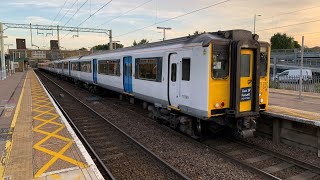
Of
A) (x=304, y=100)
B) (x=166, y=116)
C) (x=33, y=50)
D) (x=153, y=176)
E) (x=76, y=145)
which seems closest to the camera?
(x=153, y=176)

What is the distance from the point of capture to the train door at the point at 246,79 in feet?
28.9

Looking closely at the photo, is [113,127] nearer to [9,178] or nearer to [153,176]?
[153,176]

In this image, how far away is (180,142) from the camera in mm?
9617

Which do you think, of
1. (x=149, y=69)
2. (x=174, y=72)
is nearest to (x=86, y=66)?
(x=149, y=69)

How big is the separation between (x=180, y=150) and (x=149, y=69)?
4205 millimetres

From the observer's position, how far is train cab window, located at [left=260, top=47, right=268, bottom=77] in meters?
9.41

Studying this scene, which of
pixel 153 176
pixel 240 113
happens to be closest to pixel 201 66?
pixel 240 113

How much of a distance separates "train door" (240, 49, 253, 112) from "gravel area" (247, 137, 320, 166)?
56.3 inches

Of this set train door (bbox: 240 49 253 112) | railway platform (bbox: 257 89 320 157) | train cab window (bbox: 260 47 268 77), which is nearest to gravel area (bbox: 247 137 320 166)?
railway platform (bbox: 257 89 320 157)

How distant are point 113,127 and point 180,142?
3.24 meters

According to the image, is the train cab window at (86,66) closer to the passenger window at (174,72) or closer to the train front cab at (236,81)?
the passenger window at (174,72)

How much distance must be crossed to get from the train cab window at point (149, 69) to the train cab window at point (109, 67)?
2.97 metres

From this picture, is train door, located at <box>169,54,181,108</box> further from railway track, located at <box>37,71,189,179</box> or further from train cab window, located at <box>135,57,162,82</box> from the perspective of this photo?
railway track, located at <box>37,71,189,179</box>

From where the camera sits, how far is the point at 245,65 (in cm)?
888
